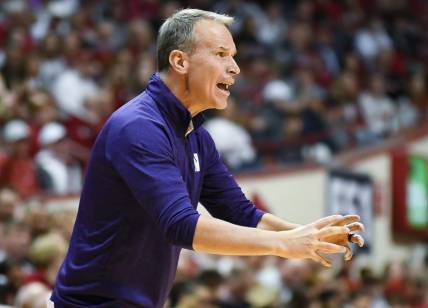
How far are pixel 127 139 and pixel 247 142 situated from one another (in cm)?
909

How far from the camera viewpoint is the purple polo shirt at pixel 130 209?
3232mm

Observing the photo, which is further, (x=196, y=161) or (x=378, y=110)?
(x=378, y=110)

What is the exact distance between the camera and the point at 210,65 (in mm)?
3490

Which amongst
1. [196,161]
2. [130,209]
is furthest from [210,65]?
[130,209]

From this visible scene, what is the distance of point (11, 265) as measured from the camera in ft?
22.9

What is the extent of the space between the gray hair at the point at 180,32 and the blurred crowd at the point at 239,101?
9.33 feet

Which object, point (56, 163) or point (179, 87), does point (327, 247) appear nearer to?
point (179, 87)

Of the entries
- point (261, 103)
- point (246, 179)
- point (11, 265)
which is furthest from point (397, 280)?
point (11, 265)

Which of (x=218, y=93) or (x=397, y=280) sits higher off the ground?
(x=218, y=93)

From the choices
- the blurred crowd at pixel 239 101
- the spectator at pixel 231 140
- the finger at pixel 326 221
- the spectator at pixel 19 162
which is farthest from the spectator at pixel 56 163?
the finger at pixel 326 221

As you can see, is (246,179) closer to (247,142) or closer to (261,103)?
(247,142)

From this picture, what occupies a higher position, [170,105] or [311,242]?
[170,105]

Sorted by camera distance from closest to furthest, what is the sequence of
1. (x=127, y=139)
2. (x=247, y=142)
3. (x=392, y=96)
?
1. (x=127, y=139)
2. (x=247, y=142)
3. (x=392, y=96)

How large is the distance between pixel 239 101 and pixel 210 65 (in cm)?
999
